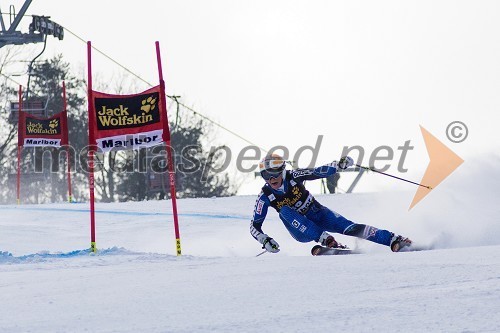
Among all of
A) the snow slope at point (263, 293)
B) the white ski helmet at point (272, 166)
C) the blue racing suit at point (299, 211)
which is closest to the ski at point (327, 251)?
the blue racing suit at point (299, 211)

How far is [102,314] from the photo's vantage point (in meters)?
4.85

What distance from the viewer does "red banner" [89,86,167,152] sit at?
10.3 metres

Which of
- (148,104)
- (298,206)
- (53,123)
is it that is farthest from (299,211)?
(53,123)

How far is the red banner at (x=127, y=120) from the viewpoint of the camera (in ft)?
33.8

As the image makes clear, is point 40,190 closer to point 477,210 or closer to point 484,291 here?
point 477,210

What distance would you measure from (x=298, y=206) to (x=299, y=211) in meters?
0.06

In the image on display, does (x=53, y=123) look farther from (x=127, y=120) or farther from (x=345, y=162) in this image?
(x=345, y=162)

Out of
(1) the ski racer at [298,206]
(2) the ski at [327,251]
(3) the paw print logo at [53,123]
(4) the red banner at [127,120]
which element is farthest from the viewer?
(3) the paw print logo at [53,123]

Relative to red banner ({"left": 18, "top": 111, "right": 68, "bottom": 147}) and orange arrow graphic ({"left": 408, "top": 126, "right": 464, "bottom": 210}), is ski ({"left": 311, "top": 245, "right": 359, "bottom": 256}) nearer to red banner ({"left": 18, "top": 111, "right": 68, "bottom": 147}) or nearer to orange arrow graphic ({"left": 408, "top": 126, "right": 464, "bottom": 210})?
orange arrow graphic ({"left": 408, "top": 126, "right": 464, "bottom": 210})

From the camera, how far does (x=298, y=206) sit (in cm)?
1029

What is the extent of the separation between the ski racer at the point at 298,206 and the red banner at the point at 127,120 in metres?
1.34

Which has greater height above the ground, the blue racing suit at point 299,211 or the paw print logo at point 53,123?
the paw print logo at point 53,123

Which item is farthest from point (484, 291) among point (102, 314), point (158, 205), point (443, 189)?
point (158, 205)

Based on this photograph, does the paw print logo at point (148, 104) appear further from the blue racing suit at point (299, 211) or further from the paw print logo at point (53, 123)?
the paw print logo at point (53, 123)
